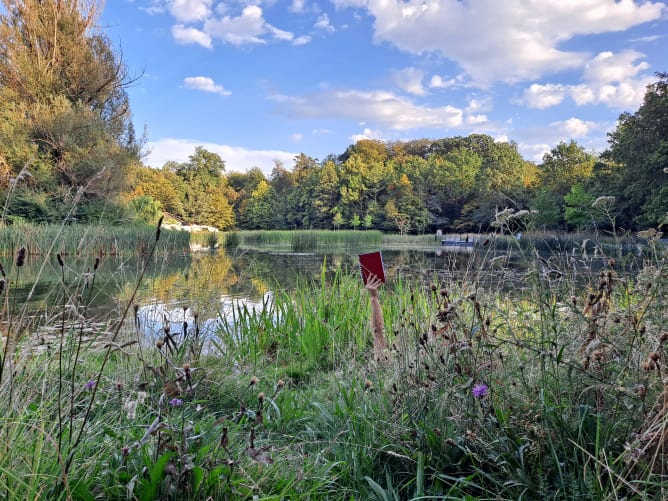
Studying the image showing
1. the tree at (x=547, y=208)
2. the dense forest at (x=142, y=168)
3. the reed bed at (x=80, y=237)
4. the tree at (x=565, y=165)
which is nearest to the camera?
the reed bed at (x=80, y=237)

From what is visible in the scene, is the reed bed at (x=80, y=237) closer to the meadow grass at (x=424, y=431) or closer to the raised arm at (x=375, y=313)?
the raised arm at (x=375, y=313)

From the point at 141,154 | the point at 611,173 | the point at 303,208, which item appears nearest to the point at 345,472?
the point at 141,154

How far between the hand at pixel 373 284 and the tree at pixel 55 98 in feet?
53.1

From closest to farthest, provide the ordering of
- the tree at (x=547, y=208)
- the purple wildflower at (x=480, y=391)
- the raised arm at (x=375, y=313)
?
the purple wildflower at (x=480, y=391), the raised arm at (x=375, y=313), the tree at (x=547, y=208)

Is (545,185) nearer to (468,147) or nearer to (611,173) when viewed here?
(611,173)

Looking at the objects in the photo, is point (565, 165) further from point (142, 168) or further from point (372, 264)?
point (372, 264)

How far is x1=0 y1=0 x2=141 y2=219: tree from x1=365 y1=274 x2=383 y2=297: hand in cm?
1618

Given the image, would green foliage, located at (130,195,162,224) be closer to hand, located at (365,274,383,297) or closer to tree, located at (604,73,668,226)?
hand, located at (365,274,383,297)

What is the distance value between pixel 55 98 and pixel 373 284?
19587 millimetres

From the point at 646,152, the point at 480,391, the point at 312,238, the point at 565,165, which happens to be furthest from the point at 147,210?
the point at 565,165

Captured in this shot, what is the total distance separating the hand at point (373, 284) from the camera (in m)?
2.71

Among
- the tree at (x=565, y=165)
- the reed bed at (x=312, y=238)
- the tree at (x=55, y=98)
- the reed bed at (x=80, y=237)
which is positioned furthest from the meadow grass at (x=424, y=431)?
the tree at (x=565, y=165)

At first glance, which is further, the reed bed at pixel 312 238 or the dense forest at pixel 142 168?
the reed bed at pixel 312 238

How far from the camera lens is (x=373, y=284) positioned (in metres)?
2.73
